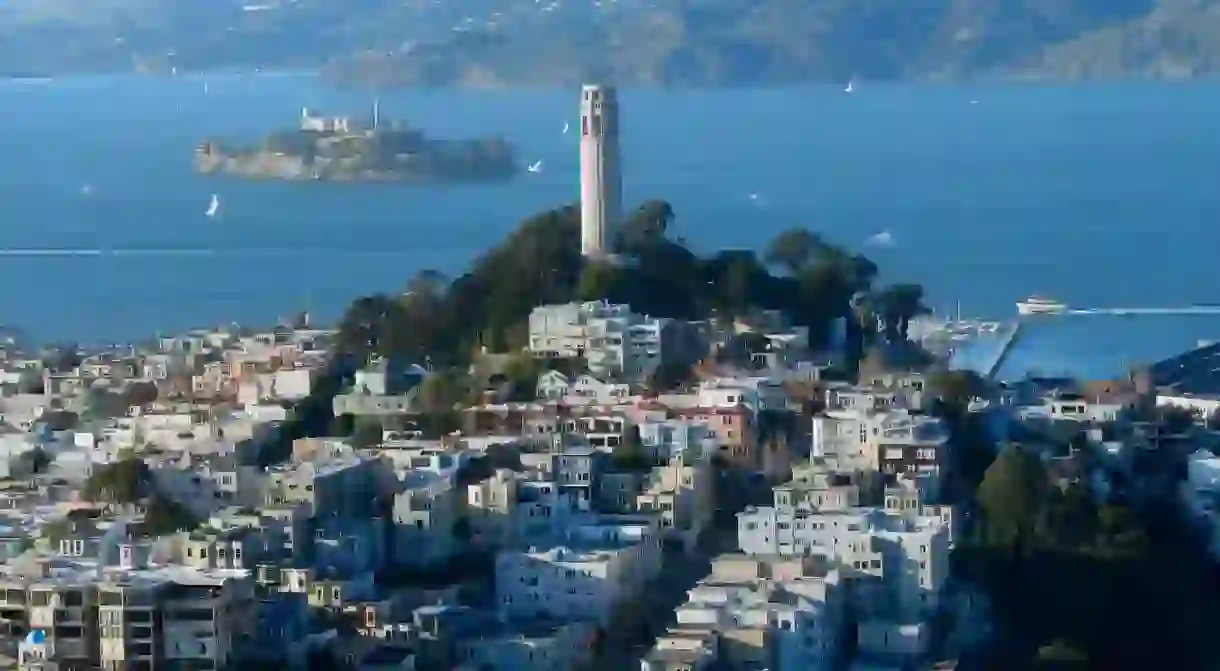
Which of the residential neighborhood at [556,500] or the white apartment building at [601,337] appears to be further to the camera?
the white apartment building at [601,337]

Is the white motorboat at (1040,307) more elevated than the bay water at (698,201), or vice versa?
the bay water at (698,201)

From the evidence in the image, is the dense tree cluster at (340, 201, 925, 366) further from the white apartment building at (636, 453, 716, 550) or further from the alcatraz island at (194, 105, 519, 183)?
the alcatraz island at (194, 105, 519, 183)

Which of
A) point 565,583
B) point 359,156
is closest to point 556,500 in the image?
point 565,583

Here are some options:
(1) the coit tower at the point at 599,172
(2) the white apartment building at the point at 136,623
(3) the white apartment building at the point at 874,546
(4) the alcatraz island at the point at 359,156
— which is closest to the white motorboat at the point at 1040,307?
(1) the coit tower at the point at 599,172

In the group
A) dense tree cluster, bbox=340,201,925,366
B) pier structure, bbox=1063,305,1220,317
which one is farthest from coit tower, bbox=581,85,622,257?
pier structure, bbox=1063,305,1220,317

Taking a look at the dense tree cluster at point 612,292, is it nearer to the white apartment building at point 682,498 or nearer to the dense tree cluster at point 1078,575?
the white apartment building at point 682,498

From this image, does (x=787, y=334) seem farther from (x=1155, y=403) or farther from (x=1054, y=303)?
(x=1054, y=303)

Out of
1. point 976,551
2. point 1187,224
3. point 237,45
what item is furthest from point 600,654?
point 237,45
